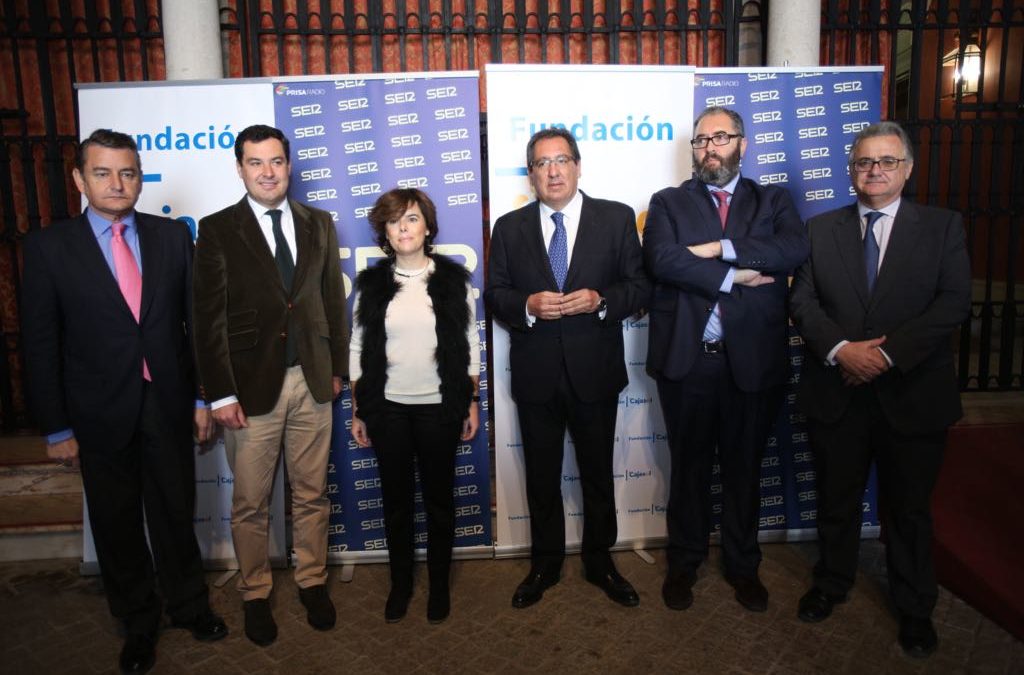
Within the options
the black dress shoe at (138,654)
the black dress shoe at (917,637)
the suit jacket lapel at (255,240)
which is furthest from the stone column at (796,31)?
the black dress shoe at (138,654)

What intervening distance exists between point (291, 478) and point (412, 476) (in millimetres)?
535

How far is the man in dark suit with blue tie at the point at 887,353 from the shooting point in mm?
2363

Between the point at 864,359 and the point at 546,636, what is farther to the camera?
the point at 546,636

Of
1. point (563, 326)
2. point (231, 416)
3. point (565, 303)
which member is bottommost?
point (231, 416)

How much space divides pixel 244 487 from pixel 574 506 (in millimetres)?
1563

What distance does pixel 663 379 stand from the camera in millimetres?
2768

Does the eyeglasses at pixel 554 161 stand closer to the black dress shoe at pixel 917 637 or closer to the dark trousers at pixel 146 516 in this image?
the dark trousers at pixel 146 516

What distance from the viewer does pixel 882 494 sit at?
2584 millimetres

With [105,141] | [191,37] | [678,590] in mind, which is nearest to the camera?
[105,141]

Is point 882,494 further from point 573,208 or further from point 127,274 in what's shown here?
point 127,274

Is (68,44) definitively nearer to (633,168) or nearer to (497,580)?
(633,168)

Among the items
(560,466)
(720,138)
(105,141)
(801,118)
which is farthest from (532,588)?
(801,118)

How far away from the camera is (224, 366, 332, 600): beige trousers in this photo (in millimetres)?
2605

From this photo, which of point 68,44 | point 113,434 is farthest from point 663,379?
point 68,44
